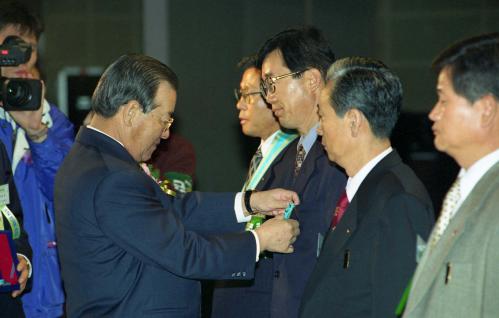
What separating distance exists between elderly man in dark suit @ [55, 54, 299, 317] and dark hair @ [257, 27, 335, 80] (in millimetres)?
673

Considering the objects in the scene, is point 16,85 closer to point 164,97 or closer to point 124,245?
point 164,97

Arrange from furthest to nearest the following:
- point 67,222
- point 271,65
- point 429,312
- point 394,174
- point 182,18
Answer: point 182,18, point 271,65, point 67,222, point 394,174, point 429,312

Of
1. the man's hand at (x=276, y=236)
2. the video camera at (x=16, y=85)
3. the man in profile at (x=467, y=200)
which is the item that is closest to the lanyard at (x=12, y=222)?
the video camera at (x=16, y=85)

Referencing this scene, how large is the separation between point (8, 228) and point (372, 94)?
1.86 metres

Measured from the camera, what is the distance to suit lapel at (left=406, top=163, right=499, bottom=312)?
2.07 m

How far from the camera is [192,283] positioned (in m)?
2.84

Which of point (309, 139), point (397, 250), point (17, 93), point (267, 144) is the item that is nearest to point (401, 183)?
point (397, 250)

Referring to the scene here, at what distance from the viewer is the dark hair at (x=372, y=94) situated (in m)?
2.57

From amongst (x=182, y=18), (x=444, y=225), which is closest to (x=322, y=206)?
(x=444, y=225)

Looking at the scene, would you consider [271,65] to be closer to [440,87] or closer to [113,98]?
[113,98]

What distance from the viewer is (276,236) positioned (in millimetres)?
2887

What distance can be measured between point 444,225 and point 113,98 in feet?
4.18

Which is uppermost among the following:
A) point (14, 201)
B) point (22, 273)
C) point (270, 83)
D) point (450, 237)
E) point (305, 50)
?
point (305, 50)

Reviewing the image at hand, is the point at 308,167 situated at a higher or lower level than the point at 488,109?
lower
